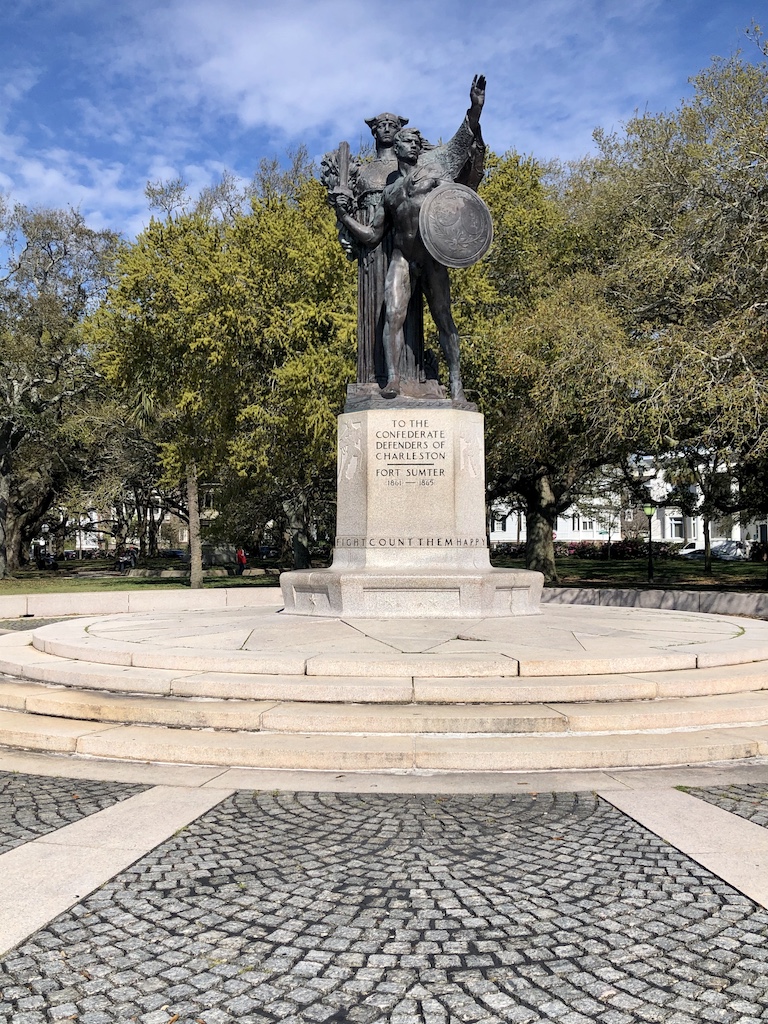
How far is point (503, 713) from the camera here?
6137 mm

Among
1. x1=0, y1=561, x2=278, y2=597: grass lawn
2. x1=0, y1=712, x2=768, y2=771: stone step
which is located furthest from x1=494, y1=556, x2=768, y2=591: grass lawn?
x1=0, y1=712, x2=768, y2=771: stone step

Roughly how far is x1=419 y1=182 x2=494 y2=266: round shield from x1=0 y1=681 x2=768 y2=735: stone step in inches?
255

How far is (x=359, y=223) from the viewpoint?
1173cm

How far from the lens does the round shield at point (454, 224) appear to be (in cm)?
1075

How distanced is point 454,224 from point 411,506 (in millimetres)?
3625

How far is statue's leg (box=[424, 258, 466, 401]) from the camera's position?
457 inches

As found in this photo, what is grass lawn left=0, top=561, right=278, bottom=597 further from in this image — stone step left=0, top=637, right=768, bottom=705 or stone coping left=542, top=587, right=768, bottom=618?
stone step left=0, top=637, right=768, bottom=705

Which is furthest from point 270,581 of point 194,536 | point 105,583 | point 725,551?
point 725,551

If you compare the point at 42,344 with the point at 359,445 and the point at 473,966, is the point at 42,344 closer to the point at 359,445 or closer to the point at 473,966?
the point at 359,445

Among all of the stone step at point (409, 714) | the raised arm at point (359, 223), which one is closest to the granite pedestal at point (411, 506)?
the raised arm at point (359, 223)

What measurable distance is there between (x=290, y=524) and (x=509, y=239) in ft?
40.2

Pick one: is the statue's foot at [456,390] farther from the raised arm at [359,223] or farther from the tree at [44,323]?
the tree at [44,323]

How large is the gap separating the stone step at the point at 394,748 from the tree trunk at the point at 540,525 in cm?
2285

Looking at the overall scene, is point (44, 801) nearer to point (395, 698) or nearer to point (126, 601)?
point (395, 698)
